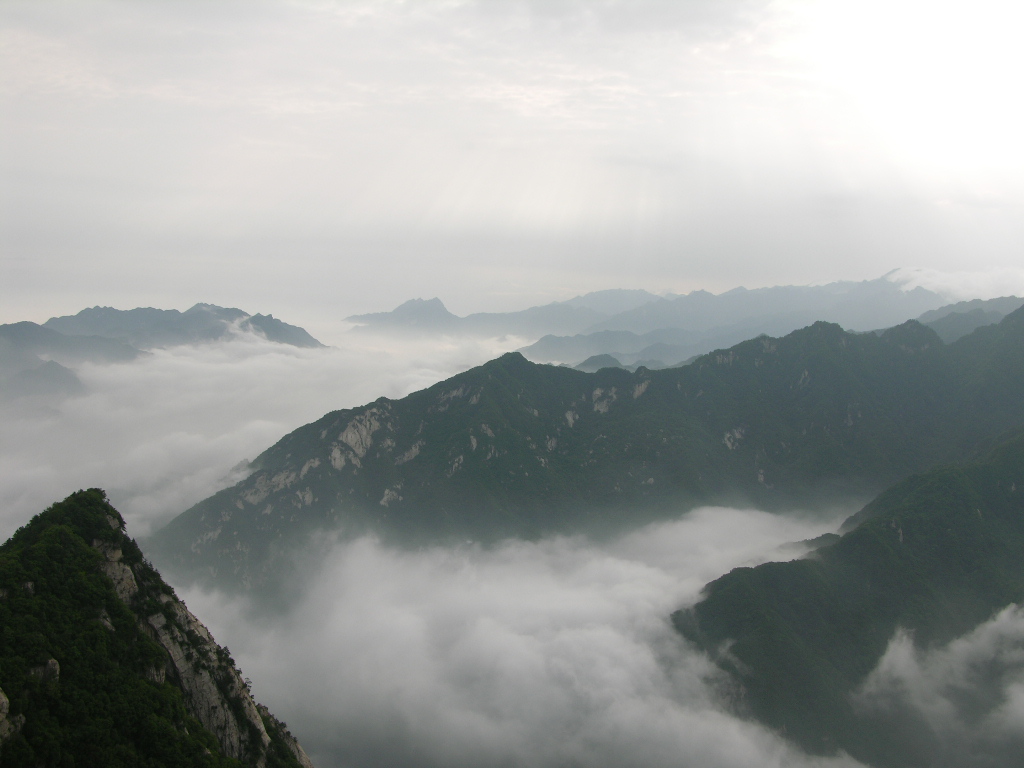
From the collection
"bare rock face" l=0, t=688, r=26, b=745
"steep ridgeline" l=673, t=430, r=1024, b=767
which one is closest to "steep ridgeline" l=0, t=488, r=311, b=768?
"bare rock face" l=0, t=688, r=26, b=745

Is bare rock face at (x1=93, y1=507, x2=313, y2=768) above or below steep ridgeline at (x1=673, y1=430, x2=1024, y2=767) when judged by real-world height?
above

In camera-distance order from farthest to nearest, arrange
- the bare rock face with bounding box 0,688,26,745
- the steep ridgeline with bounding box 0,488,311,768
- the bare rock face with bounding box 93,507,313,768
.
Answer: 1. the bare rock face with bounding box 93,507,313,768
2. the steep ridgeline with bounding box 0,488,311,768
3. the bare rock face with bounding box 0,688,26,745

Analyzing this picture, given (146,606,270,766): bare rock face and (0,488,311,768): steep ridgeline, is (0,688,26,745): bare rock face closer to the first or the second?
(0,488,311,768): steep ridgeline

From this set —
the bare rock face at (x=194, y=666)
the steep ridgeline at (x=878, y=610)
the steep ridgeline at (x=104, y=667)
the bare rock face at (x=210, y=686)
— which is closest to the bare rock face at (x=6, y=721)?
the steep ridgeline at (x=104, y=667)

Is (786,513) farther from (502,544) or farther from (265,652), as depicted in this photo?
(265,652)

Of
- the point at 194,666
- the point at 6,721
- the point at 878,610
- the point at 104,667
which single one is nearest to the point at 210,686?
the point at 194,666

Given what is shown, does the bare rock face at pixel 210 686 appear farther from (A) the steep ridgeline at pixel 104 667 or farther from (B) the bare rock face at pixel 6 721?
(B) the bare rock face at pixel 6 721

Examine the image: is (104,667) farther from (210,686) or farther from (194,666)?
(210,686)
